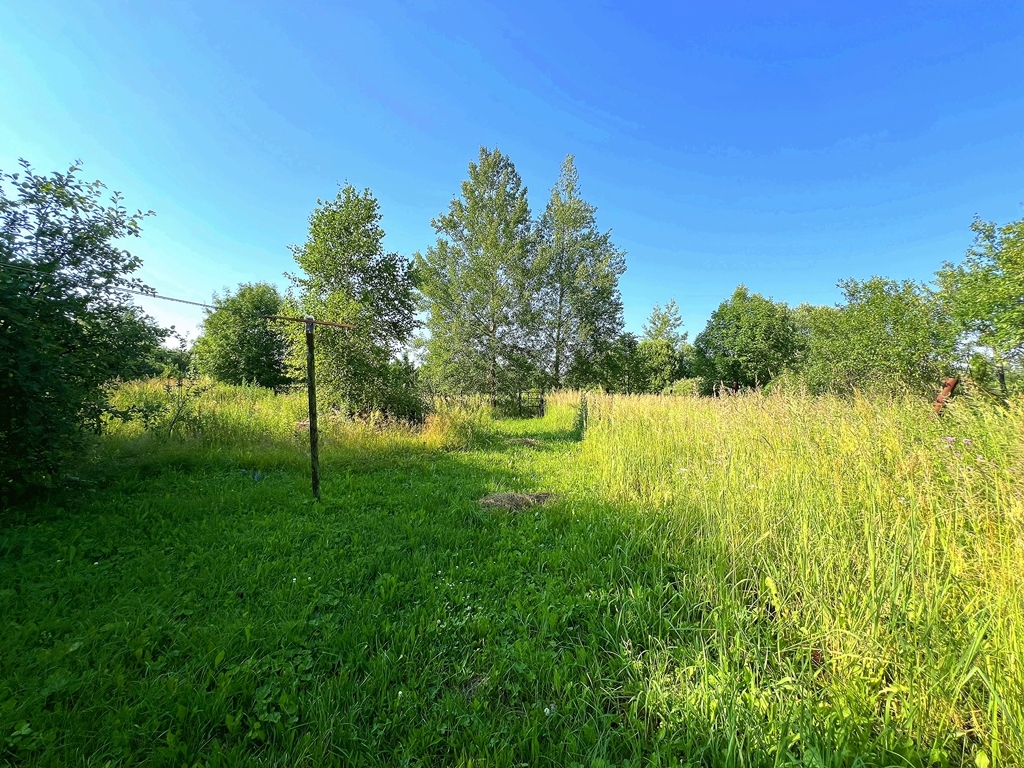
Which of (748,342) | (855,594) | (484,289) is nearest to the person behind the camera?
(855,594)

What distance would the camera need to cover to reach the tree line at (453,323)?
3615 mm

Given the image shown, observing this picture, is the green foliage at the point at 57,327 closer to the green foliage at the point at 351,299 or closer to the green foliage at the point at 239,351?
the green foliage at the point at 351,299

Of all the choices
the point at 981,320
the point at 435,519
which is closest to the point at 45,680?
the point at 435,519

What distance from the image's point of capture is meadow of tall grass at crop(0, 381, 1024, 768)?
136cm

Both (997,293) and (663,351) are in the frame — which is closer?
(997,293)

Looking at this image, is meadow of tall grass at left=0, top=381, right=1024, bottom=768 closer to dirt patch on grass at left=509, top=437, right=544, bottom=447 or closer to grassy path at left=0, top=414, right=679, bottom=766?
grassy path at left=0, top=414, right=679, bottom=766

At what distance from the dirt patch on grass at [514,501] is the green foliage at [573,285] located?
1257cm

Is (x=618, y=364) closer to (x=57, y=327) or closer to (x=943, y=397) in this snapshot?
(x=943, y=397)

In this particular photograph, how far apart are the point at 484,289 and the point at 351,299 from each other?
736cm

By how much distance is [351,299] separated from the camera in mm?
8273

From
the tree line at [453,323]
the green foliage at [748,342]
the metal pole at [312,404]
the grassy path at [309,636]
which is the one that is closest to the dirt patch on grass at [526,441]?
the tree line at [453,323]

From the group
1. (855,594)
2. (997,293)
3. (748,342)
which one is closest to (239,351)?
(855,594)

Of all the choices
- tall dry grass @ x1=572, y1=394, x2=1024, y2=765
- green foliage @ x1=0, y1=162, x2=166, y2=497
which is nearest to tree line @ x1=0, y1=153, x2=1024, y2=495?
green foliage @ x1=0, y1=162, x2=166, y2=497

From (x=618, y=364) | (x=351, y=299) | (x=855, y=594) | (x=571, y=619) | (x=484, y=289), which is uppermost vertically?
(x=484, y=289)
